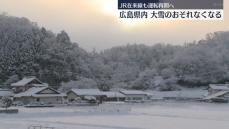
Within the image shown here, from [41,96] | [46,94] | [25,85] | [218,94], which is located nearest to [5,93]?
[25,85]

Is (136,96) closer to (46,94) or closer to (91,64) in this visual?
(91,64)

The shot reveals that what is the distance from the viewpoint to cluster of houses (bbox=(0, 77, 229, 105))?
40188 mm

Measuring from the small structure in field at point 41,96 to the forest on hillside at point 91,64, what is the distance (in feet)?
24.6

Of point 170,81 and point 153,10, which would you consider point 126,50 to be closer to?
point 170,81

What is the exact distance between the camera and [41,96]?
39812mm

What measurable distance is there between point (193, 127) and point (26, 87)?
89.8 ft

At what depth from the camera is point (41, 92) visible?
132ft

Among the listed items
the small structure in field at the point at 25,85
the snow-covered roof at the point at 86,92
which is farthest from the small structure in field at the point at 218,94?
the small structure in field at the point at 25,85

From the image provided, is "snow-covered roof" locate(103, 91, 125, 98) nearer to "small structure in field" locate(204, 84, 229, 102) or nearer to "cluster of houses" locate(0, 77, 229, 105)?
"cluster of houses" locate(0, 77, 229, 105)

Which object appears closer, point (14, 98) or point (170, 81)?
point (14, 98)

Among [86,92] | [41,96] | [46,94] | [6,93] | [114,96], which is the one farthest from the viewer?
[114,96]

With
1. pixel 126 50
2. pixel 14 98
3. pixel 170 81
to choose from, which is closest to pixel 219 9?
pixel 14 98

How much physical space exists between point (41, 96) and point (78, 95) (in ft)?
16.5

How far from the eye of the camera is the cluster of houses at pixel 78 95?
40188 mm
